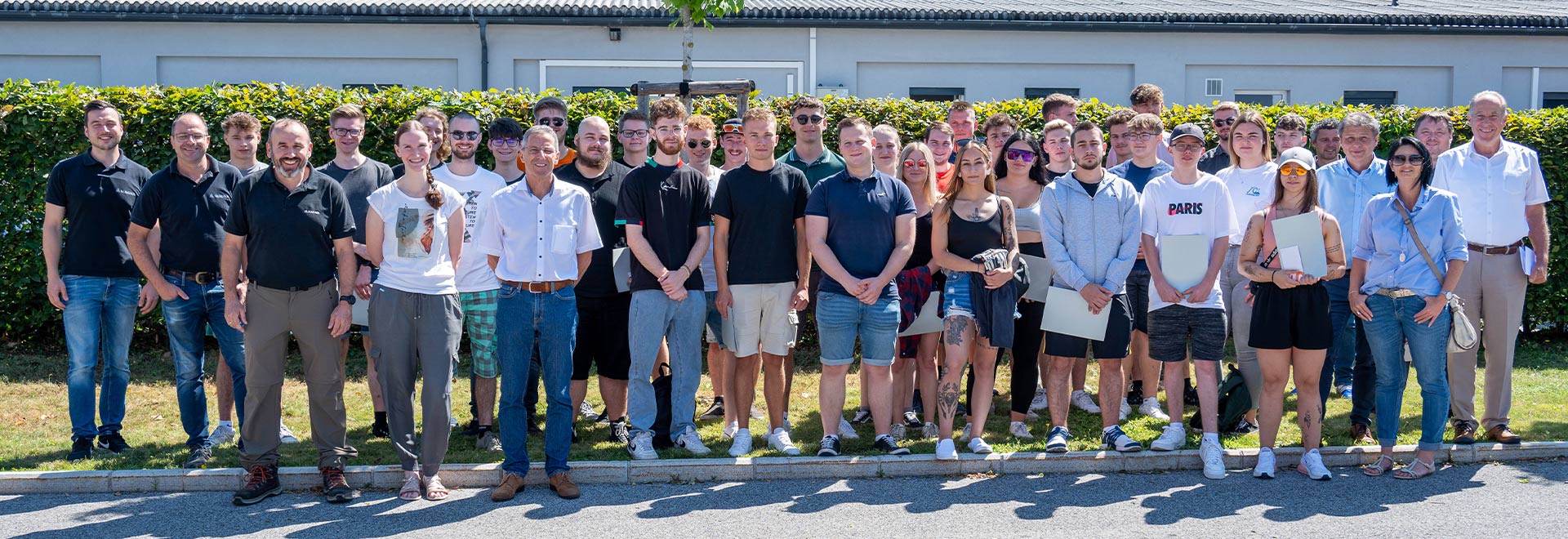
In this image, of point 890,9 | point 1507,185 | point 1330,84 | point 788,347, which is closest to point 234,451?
point 788,347

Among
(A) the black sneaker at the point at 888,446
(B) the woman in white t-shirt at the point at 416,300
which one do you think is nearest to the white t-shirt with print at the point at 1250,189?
(A) the black sneaker at the point at 888,446

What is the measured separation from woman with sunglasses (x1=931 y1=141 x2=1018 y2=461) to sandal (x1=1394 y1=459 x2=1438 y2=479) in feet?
7.19

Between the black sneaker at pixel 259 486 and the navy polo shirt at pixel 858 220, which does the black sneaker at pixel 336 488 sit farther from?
the navy polo shirt at pixel 858 220

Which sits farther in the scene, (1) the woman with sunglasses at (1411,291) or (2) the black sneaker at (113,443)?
(2) the black sneaker at (113,443)

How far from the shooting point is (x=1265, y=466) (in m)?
6.63

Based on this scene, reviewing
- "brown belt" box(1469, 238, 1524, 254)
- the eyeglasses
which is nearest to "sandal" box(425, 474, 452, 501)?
the eyeglasses

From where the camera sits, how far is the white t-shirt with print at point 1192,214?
6973mm

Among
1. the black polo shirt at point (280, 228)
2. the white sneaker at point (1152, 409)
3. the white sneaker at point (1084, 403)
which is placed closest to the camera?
the black polo shirt at point (280, 228)

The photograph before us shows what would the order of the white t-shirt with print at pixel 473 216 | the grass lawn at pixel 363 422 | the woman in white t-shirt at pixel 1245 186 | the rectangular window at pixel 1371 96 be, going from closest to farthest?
the white t-shirt with print at pixel 473 216 < the grass lawn at pixel 363 422 < the woman in white t-shirt at pixel 1245 186 < the rectangular window at pixel 1371 96

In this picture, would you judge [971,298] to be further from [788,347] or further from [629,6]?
[629,6]

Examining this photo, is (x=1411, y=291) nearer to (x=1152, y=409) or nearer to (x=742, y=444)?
(x=1152, y=409)

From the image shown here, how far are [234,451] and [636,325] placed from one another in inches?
97.4

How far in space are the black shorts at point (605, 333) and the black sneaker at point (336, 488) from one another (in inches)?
59.8

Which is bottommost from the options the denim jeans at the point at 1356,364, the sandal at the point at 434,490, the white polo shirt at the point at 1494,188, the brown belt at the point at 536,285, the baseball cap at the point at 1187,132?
the sandal at the point at 434,490
